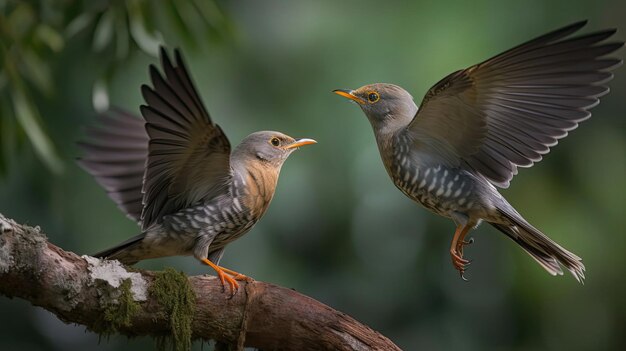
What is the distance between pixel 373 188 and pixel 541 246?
9.05 ft

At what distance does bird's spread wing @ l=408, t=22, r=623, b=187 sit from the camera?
4617mm

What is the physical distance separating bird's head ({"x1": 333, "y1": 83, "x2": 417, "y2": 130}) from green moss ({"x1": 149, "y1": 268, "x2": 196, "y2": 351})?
160 centimetres

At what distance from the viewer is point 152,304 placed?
4238mm

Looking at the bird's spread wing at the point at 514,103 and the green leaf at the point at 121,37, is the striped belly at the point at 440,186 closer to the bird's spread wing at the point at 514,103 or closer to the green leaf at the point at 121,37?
the bird's spread wing at the point at 514,103

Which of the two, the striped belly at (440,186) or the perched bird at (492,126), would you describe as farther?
the striped belly at (440,186)

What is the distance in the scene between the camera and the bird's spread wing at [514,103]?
4.62 m

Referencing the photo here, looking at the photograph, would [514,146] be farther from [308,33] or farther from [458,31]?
[308,33]

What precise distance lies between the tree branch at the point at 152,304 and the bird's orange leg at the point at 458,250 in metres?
0.69

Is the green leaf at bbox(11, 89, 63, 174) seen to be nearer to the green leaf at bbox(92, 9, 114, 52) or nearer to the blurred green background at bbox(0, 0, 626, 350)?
the green leaf at bbox(92, 9, 114, 52)

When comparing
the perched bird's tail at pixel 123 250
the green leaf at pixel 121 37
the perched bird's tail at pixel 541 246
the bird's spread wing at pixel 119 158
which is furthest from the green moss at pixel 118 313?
the green leaf at pixel 121 37

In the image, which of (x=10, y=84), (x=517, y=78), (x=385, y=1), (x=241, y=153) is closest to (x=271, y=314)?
(x=241, y=153)

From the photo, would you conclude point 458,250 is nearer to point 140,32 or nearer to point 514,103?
point 514,103

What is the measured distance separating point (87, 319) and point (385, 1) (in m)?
5.19

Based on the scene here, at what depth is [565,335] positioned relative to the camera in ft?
27.9
